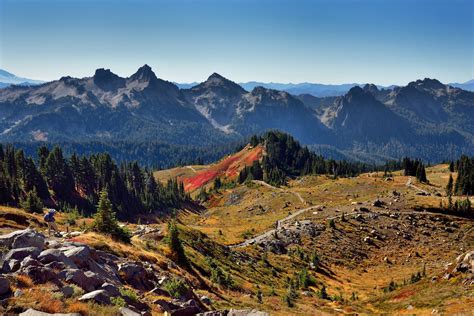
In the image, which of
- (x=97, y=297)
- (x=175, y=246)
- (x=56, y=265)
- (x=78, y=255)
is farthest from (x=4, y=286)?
(x=175, y=246)

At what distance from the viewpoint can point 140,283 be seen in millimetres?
29734

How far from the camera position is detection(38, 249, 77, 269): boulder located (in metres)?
23.2

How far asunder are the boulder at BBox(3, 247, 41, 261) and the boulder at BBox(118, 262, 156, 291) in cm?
760

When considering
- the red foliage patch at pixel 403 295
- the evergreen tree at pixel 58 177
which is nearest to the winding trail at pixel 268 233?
the red foliage patch at pixel 403 295

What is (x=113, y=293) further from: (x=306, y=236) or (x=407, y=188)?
(x=407, y=188)

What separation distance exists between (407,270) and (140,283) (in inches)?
2746

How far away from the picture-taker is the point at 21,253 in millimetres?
→ 23016

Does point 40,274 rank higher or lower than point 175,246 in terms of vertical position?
higher

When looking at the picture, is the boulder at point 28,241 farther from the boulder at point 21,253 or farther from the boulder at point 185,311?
the boulder at point 185,311

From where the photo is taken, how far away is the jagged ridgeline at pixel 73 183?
126 metres

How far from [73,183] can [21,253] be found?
13116 centimetres

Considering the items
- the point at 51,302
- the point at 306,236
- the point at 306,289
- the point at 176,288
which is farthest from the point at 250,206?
the point at 51,302

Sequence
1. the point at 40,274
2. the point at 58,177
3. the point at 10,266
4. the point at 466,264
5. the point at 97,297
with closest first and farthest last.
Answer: the point at 97,297 → the point at 40,274 → the point at 10,266 → the point at 466,264 → the point at 58,177

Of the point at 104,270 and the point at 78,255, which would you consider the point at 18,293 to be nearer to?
the point at 78,255
